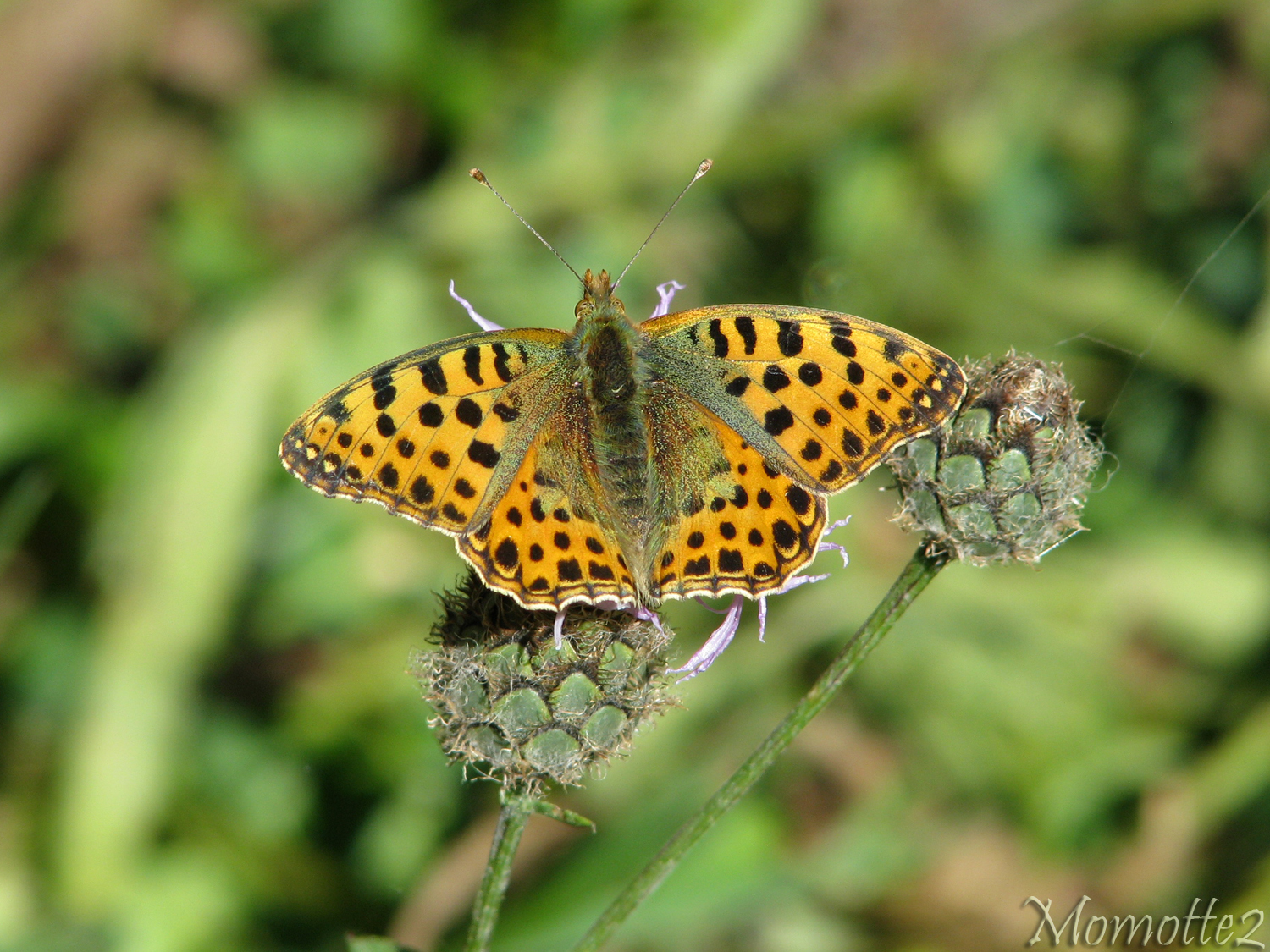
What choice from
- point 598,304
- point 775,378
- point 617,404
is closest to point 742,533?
point 775,378

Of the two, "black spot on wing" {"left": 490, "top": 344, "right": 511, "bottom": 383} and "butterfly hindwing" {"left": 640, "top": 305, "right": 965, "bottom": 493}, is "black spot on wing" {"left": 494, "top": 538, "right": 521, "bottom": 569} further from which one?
"butterfly hindwing" {"left": 640, "top": 305, "right": 965, "bottom": 493}

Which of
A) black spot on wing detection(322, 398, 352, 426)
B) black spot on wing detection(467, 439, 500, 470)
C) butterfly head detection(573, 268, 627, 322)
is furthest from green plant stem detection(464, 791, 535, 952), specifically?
butterfly head detection(573, 268, 627, 322)

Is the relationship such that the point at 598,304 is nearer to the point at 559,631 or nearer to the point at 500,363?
the point at 500,363

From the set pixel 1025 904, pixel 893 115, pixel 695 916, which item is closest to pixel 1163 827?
pixel 1025 904

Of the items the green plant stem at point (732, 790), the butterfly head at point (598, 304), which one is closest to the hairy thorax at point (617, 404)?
the butterfly head at point (598, 304)
